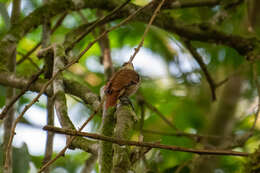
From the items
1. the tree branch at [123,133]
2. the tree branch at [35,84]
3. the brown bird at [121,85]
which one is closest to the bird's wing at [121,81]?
the brown bird at [121,85]

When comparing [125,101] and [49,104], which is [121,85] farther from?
[49,104]

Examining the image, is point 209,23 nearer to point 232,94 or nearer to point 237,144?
point 237,144

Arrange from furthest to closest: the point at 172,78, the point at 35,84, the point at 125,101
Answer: the point at 172,78
the point at 35,84
the point at 125,101

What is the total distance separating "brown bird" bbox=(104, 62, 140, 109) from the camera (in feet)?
6.68

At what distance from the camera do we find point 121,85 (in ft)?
6.96

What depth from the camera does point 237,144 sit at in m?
3.35

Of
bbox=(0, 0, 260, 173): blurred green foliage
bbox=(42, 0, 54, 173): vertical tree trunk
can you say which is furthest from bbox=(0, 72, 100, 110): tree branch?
bbox=(0, 0, 260, 173): blurred green foliage

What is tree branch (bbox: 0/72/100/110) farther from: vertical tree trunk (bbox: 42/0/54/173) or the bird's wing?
the bird's wing

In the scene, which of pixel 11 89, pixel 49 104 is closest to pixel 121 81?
pixel 49 104

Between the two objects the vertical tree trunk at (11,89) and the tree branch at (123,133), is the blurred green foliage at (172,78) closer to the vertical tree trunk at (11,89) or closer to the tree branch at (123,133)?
the vertical tree trunk at (11,89)

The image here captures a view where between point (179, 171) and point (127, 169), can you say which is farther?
point (179, 171)

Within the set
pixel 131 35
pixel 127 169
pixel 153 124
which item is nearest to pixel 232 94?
pixel 153 124

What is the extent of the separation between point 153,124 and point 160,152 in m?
1.55

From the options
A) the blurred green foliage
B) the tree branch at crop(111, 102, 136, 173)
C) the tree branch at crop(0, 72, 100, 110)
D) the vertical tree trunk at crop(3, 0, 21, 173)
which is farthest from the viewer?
the blurred green foliage
